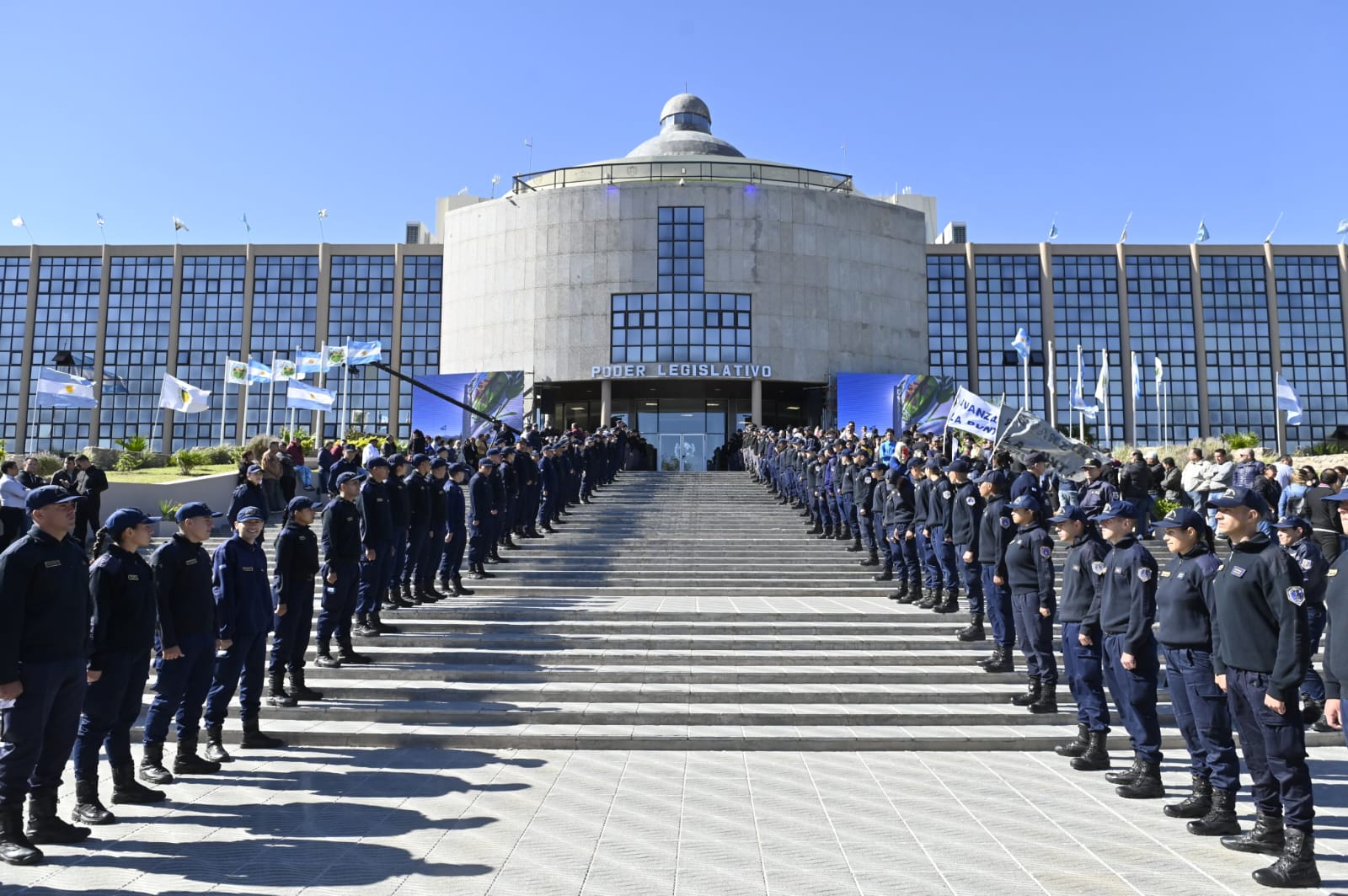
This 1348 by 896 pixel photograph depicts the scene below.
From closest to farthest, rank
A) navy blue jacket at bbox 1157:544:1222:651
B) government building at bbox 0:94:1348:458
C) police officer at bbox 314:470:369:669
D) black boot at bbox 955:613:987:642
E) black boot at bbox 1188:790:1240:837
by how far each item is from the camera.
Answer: black boot at bbox 1188:790:1240:837, navy blue jacket at bbox 1157:544:1222:651, police officer at bbox 314:470:369:669, black boot at bbox 955:613:987:642, government building at bbox 0:94:1348:458

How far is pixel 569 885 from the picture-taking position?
4.51 meters

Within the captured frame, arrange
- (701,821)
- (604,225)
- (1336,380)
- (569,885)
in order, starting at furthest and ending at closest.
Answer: (1336,380) → (604,225) → (701,821) → (569,885)

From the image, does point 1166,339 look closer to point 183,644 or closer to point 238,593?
point 238,593

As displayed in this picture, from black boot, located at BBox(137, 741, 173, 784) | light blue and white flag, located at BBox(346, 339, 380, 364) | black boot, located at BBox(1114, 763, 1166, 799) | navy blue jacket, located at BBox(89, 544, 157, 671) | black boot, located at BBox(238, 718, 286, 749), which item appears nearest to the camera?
navy blue jacket, located at BBox(89, 544, 157, 671)

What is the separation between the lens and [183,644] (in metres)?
6.48

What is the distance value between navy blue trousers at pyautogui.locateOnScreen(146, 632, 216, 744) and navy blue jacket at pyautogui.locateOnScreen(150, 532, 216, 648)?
0.27 ft

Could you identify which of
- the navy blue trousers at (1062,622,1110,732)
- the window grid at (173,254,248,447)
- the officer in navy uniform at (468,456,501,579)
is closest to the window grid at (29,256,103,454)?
the window grid at (173,254,248,447)

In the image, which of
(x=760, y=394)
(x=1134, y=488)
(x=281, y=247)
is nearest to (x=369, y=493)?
(x=1134, y=488)

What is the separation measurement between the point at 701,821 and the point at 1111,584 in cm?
325

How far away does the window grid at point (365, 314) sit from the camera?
52.7 meters

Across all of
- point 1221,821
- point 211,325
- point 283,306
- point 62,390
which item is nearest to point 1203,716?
point 1221,821

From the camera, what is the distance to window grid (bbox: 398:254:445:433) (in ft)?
173

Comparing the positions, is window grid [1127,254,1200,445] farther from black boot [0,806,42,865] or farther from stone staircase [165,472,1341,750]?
black boot [0,806,42,865]

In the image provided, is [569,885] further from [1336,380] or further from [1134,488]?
[1336,380]
